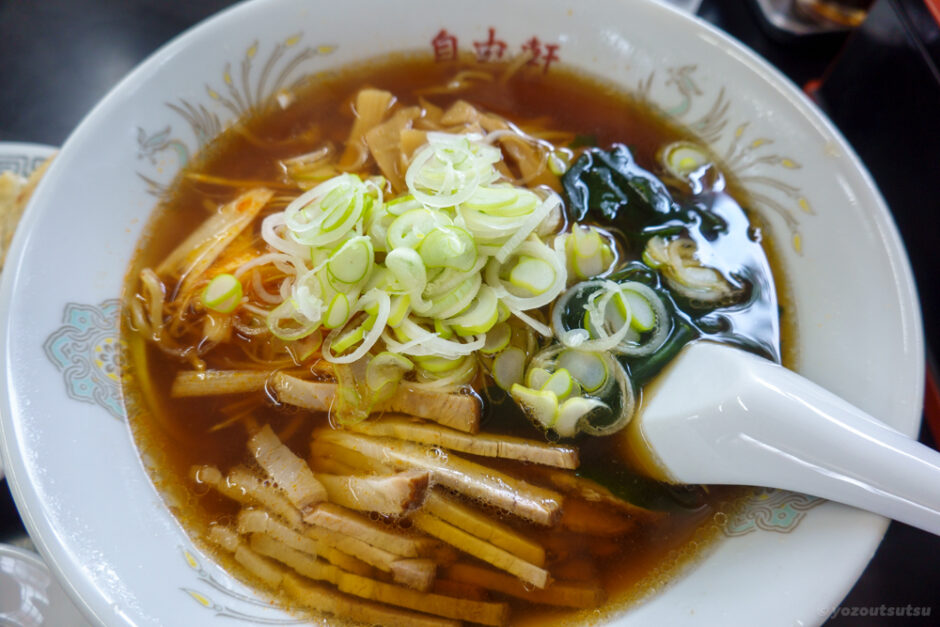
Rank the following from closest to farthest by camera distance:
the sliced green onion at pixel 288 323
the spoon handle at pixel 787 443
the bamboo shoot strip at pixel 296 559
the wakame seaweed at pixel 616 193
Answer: the spoon handle at pixel 787 443
the bamboo shoot strip at pixel 296 559
the sliced green onion at pixel 288 323
the wakame seaweed at pixel 616 193

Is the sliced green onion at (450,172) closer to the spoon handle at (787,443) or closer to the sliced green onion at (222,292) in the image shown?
the sliced green onion at (222,292)

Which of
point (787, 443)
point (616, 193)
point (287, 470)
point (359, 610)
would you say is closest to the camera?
point (787, 443)

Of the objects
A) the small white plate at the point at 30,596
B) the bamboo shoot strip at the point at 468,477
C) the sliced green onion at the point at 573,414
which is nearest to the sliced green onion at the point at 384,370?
the bamboo shoot strip at the point at 468,477

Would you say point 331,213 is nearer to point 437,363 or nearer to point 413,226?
point 413,226

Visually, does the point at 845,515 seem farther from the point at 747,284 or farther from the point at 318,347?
the point at 318,347

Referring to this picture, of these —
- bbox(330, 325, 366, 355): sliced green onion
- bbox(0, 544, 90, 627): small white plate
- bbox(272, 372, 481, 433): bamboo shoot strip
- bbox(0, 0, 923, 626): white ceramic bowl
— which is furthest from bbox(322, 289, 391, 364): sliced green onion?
bbox(0, 544, 90, 627): small white plate

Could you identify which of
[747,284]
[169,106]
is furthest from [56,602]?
[747,284]

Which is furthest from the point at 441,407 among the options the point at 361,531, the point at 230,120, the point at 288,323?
the point at 230,120
